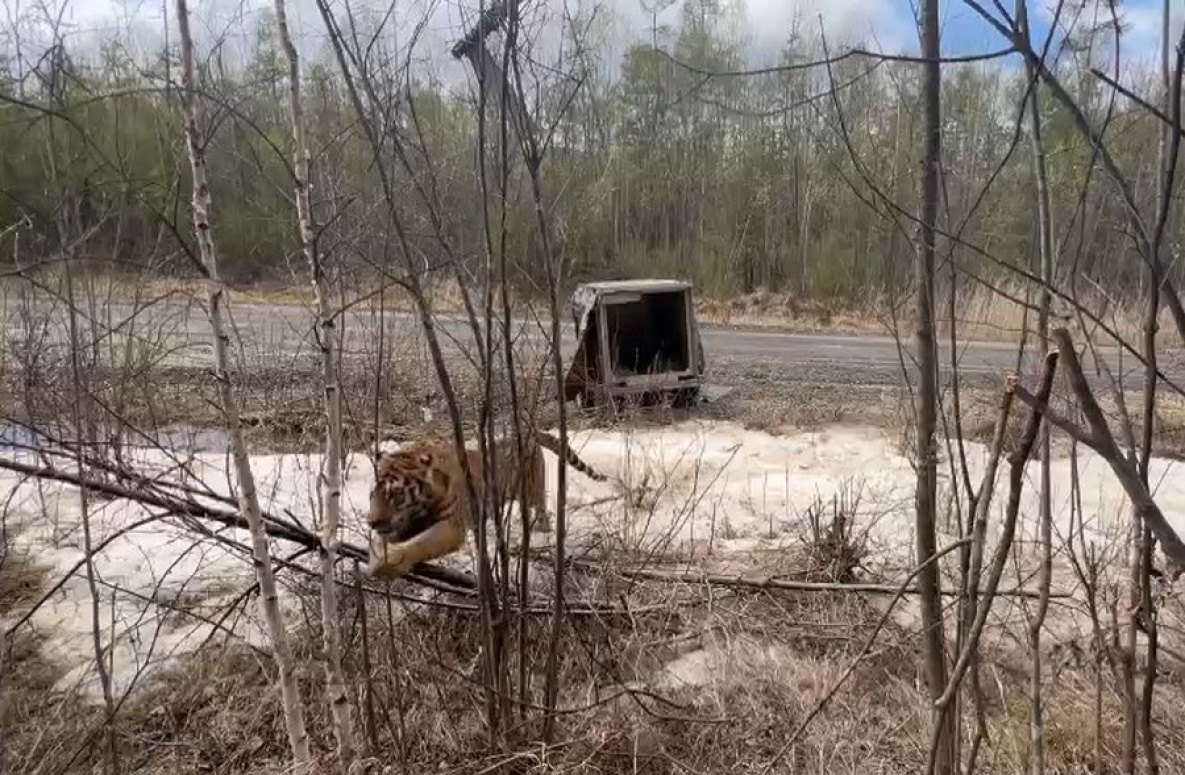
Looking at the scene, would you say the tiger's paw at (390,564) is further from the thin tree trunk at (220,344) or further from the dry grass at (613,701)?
the thin tree trunk at (220,344)

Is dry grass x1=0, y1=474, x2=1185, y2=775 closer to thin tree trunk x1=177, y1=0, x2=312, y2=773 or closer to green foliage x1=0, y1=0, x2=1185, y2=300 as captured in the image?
thin tree trunk x1=177, y1=0, x2=312, y2=773

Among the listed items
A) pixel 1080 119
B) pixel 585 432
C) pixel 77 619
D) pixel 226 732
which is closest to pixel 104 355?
pixel 77 619

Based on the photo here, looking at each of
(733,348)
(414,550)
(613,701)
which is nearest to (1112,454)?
(613,701)

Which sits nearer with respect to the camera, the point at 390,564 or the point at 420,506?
the point at 390,564

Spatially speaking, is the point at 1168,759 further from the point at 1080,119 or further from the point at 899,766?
the point at 1080,119

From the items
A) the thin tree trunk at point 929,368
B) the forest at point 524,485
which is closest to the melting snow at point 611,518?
the forest at point 524,485

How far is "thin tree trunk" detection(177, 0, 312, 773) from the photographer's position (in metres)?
2.11

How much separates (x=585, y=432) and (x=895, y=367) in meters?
6.23

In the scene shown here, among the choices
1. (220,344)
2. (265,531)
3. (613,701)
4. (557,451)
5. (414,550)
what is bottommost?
(613,701)

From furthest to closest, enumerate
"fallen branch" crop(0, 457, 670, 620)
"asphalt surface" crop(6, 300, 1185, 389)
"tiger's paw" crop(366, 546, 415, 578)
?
"asphalt surface" crop(6, 300, 1185, 389), "tiger's paw" crop(366, 546, 415, 578), "fallen branch" crop(0, 457, 670, 620)

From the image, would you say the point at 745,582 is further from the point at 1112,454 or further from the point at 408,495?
the point at 1112,454

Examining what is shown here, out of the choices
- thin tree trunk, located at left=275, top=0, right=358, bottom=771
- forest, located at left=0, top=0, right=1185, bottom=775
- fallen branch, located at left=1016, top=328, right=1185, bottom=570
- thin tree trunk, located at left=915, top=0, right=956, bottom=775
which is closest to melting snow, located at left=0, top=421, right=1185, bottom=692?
forest, located at left=0, top=0, right=1185, bottom=775

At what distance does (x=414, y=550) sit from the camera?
3434 mm

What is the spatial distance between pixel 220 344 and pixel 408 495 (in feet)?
5.87
